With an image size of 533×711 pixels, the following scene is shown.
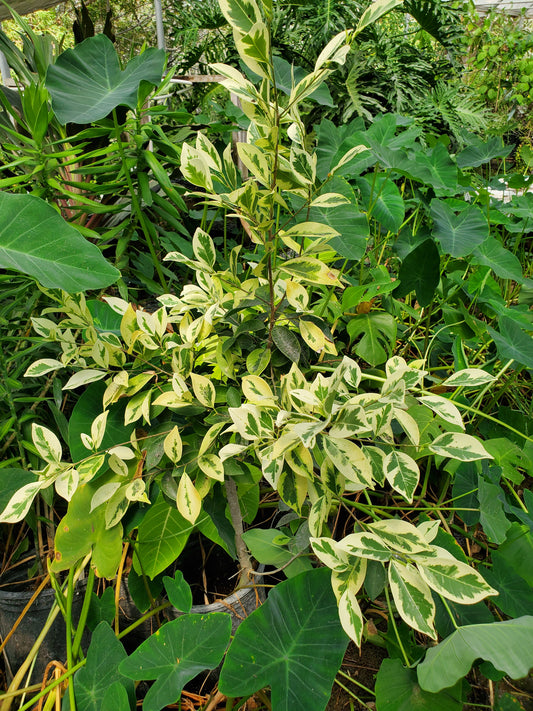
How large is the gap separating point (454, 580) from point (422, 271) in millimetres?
620

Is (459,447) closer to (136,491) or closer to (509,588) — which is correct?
(509,588)

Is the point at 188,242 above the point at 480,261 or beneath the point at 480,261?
above

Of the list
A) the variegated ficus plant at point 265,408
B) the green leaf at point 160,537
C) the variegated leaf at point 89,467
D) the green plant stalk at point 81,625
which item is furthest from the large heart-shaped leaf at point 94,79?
the green plant stalk at point 81,625

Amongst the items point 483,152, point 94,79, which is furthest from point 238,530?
point 483,152

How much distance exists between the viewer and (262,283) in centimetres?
71

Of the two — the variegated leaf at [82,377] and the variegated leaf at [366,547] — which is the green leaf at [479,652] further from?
the variegated leaf at [82,377]

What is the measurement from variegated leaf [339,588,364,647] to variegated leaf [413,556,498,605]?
0.28 feet

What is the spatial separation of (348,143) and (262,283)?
2.22 ft

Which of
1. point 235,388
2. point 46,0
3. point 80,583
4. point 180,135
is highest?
point 46,0

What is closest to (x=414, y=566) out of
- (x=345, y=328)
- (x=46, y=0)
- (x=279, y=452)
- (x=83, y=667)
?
(x=279, y=452)

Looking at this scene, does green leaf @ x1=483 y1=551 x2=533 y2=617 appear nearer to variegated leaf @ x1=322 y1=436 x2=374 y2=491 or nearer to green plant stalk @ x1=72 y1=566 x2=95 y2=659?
variegated leaf @ x1=322 y1=436 x2=374 y2=491

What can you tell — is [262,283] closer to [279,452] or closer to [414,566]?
[279,452]

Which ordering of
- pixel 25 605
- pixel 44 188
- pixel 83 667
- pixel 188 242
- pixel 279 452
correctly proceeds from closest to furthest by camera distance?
pixel 279 452
pixel 83 667
pixel 25 605
pixel 44 188
pixel 188 242

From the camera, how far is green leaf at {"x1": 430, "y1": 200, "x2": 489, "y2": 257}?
1073 mm
